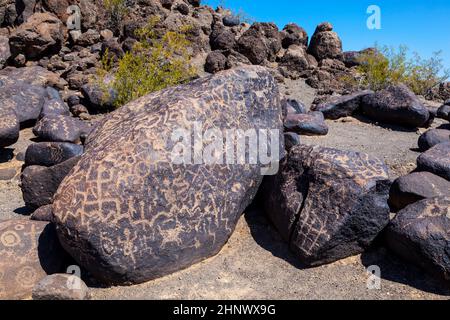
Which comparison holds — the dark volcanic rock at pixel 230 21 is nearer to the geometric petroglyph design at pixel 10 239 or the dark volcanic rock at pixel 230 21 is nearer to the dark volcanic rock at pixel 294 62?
the dark volcanic rock at pixel 294 62

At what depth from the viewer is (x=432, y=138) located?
662 centimetres

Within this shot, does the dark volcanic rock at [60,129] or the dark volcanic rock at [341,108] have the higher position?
the dark volcanic rock at [341,108]

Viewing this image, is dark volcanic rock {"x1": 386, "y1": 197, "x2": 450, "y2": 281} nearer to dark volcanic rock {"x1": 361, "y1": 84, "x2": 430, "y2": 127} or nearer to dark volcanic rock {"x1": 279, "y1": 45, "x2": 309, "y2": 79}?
dark volcanic rock {"x1": 361, "y1": 84, "x2": 430, "y2": 127}

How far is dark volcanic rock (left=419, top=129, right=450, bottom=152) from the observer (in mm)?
6555

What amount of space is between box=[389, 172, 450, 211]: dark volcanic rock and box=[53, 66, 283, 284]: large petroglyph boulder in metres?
1.62

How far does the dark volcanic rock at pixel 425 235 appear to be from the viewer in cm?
353

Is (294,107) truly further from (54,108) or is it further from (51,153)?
(54,108)

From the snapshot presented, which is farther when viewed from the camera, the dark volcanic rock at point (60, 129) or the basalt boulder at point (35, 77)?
the basalt boulder at point (35, 77)

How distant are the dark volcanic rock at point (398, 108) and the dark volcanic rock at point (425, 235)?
4.58 metres

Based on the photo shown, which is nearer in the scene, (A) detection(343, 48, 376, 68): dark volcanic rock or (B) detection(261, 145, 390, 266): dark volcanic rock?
(B) detection(261, 145, 390, 266): dark volcanic rock

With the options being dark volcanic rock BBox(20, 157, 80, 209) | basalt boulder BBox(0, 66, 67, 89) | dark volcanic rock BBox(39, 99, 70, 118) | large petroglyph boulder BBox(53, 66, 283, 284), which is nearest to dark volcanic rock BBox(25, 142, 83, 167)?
dark volcanic rock BBox(20, 157, 80, 209)

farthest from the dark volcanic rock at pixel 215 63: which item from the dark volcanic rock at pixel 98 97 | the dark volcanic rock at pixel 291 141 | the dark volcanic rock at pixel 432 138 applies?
the dark volcanic rock at pixel 432 138
